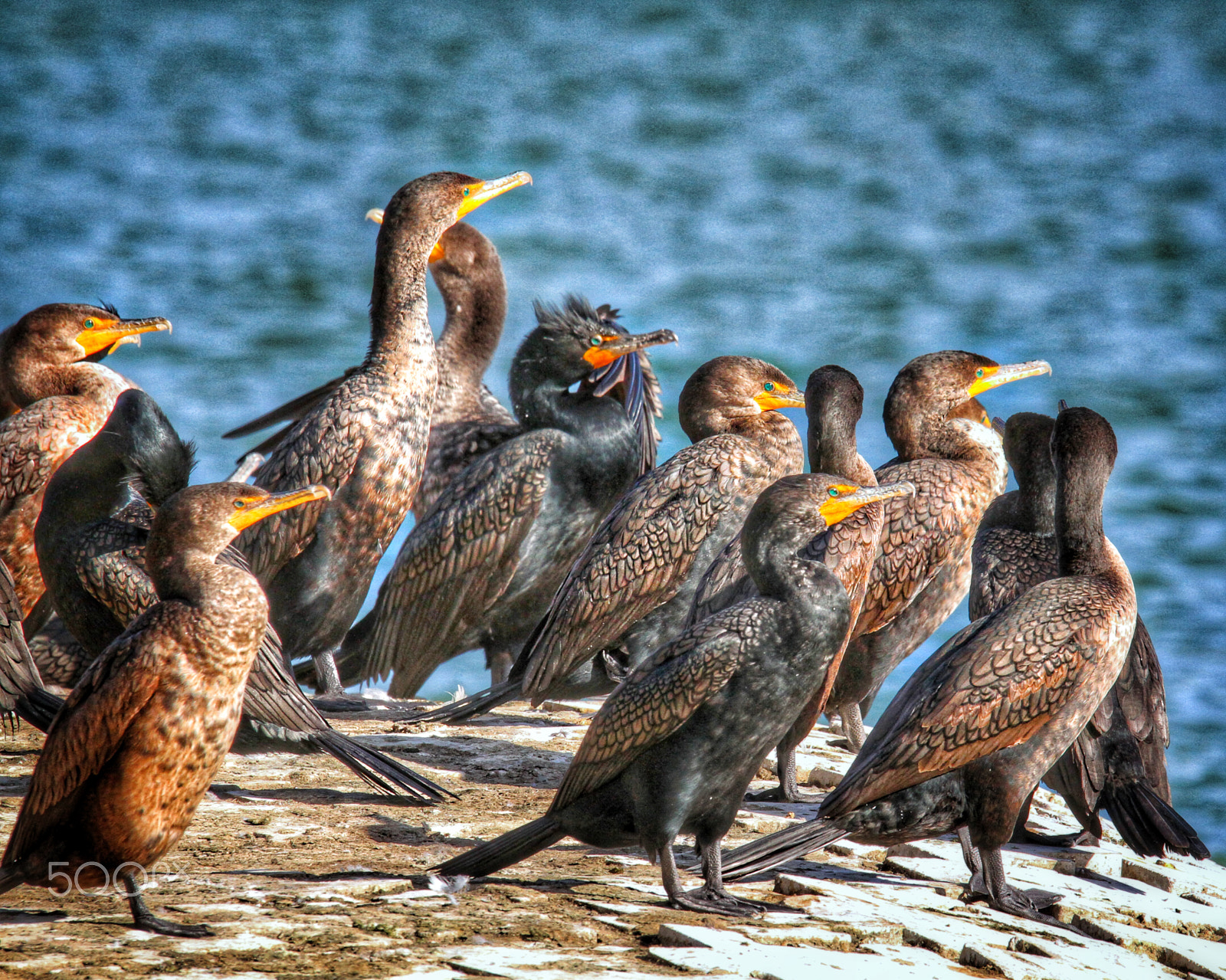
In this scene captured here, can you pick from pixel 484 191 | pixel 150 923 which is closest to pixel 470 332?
pixel 484 191

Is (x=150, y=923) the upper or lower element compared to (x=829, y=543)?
lower

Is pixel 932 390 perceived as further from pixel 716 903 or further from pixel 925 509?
pixel 716 903

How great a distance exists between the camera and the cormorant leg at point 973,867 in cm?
448

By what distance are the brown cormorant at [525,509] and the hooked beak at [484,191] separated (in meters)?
0.65

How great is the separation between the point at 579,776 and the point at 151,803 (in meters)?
1.23

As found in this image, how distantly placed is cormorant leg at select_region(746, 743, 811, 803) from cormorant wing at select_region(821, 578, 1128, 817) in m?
1.06

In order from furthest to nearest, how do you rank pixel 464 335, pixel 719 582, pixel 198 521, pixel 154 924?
1. pixel 464 335
2. pixel 719 582
3. pixel 198 521
4. pixel 154 924

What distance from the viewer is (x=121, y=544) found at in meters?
5.11

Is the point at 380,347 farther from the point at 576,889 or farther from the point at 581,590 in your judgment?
the point at 576,889

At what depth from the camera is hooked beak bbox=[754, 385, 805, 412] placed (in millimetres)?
6121

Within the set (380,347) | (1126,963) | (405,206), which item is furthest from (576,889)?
(405,206)

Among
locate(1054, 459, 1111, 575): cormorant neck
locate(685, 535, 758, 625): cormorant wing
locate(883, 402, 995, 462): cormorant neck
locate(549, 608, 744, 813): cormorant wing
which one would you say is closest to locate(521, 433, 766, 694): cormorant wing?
locate(685, 535, 758, 625): cormorant wing

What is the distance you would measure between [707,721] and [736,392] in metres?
2.51

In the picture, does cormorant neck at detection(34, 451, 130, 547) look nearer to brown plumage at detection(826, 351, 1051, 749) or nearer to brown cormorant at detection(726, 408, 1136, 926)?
brown cormorant at detection(726, 408, 1136, 926)
